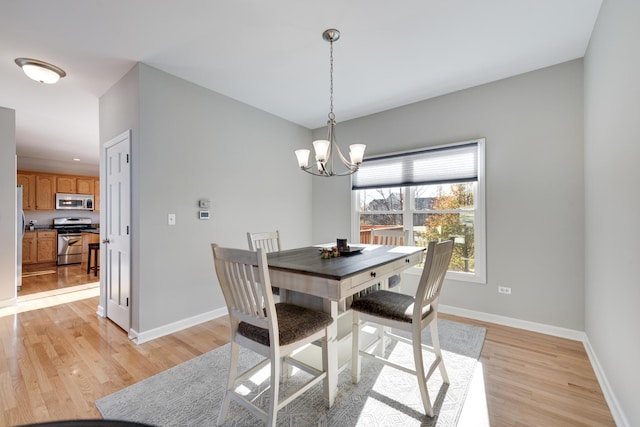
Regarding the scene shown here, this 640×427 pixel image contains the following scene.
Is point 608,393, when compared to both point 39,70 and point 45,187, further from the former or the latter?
point 45,187

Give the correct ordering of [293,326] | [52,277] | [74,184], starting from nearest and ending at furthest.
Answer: [293,326], [52,277], [74,184]

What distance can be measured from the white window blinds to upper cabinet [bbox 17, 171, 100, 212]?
7.21m

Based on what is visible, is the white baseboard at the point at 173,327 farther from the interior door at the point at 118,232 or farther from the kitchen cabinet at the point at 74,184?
the kitchen cabinet at the point at 74,184

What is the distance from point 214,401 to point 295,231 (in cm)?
280

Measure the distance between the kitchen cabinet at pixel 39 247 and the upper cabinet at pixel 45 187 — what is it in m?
0.61

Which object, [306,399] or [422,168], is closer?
[306,399]

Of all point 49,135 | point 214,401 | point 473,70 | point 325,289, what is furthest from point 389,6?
point 49,135

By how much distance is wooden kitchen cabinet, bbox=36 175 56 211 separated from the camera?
6.52m

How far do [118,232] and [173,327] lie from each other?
1.18m

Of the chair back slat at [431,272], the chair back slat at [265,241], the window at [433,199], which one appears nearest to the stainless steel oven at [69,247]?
the chair back slat at [265,241]

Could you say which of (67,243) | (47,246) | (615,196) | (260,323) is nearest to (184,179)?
(260,323)

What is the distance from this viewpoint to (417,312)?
5.57 feet

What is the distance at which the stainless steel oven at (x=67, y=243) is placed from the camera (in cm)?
655

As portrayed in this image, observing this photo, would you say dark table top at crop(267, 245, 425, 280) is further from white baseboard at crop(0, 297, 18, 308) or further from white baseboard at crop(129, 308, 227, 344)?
white baseboard at crop(0, 297, 18, 308)
